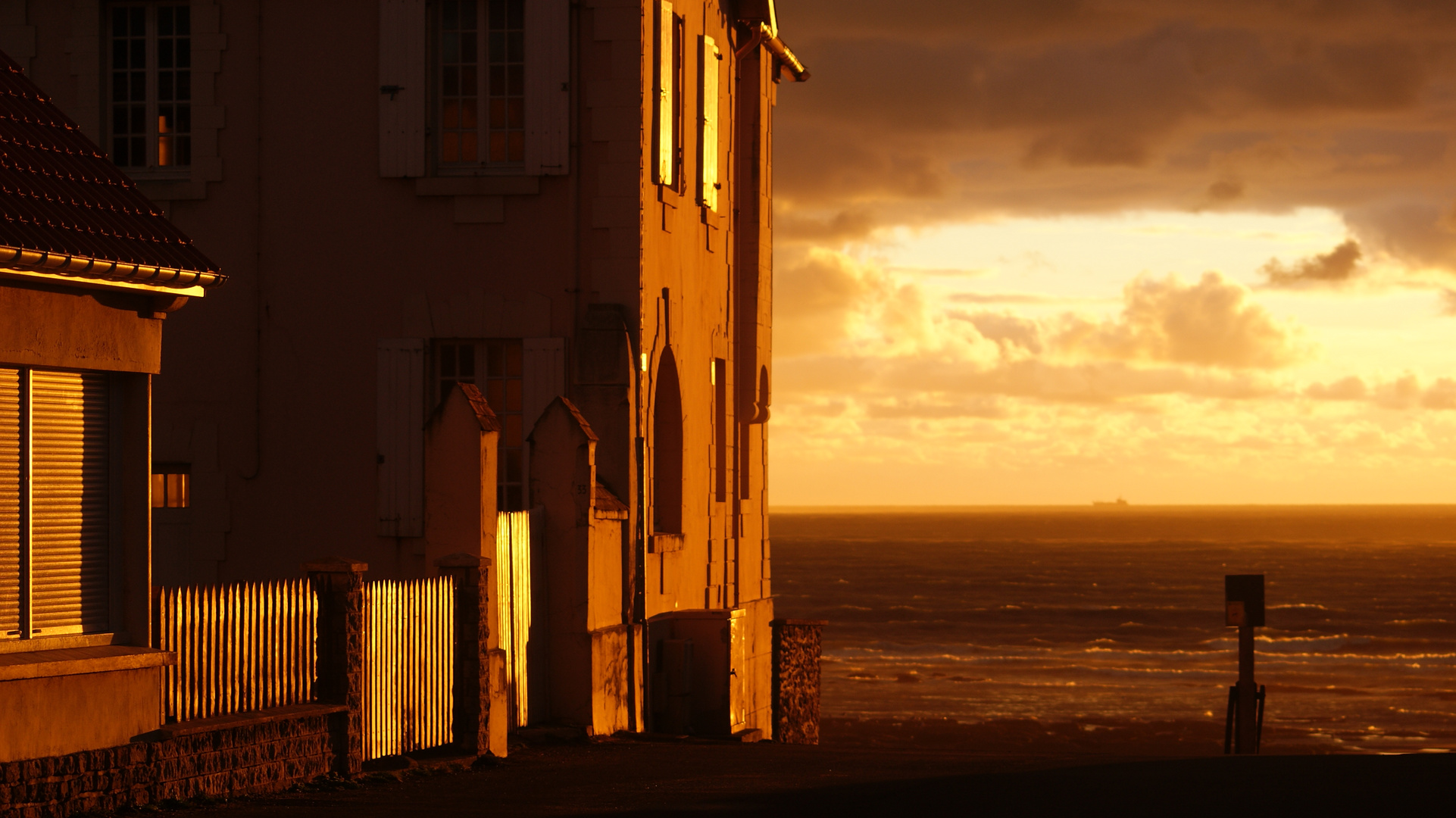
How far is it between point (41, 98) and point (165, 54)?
7310mm

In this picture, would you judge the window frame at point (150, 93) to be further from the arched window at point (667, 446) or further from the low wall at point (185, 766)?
the low wall at point (185, 766)

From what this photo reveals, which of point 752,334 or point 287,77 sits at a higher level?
point 287,77

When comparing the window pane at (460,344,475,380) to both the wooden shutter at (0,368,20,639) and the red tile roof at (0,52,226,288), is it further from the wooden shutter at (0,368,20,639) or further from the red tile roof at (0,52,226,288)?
the wooden shutter at (0,368,20,639)

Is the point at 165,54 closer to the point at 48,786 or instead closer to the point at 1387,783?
the point at 48,786

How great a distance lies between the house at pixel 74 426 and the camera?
29.3 ft

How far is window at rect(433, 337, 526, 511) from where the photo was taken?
16.2 meters

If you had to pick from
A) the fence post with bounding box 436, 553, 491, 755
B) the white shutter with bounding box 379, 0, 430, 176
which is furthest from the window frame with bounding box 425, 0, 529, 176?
the fence post with bounding box 436, 553, 491, 755

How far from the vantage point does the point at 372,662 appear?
1155 centimetres

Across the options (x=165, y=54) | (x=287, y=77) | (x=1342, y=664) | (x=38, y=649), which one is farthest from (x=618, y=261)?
(x=1342, y=664)

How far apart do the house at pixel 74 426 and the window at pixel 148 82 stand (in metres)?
6.98

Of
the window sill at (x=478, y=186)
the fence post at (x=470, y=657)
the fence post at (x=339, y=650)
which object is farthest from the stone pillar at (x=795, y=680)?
the fence post at (x=339, y=650)

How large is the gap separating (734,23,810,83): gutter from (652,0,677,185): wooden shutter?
3.87 m

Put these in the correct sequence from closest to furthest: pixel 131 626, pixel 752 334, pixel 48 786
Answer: pixel 48 786 → pixel 131 626 → pixel 752 334

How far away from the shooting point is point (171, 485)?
56.0 feet
